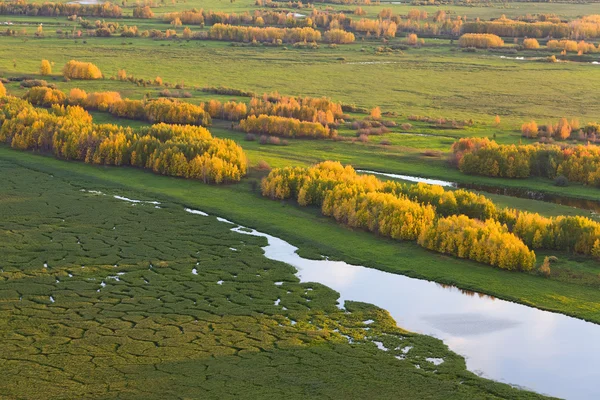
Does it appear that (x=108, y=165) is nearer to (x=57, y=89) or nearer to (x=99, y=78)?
(x=57, y=89)

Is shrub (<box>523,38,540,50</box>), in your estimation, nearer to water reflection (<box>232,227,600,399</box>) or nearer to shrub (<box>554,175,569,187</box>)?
shrub (<box>554,175,569,187</box>)

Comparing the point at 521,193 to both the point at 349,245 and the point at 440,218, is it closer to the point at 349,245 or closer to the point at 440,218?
the point at 440,218

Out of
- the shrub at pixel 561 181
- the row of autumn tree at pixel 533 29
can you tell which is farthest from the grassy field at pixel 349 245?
the row of autumn tree at pixel 533 29

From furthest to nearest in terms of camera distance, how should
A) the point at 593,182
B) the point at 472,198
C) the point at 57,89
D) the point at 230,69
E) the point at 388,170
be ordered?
the point at 230,69 < the point at 57,89 < the point at 388,170 < the point at 593,182 < the point at 472,198

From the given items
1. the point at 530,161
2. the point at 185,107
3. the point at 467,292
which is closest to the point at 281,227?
the point at 467,292

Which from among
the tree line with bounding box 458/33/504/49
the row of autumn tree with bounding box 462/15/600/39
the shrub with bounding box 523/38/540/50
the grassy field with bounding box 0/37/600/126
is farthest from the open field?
the row of autumn tree with bounding box 462/15/600/39

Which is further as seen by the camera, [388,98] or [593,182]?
[388,98]

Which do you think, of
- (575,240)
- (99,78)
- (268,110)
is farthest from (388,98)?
(575,240)
